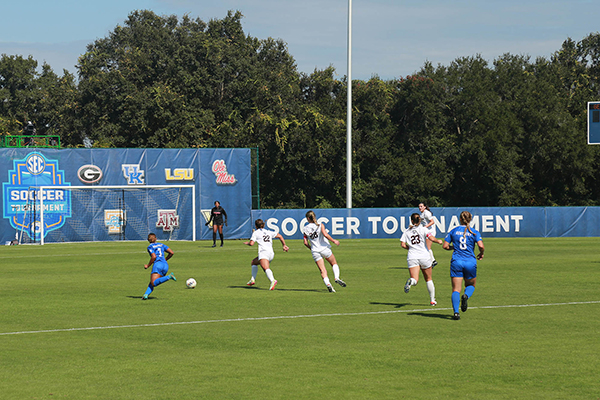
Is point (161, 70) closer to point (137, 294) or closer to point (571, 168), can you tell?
point (571, 168)

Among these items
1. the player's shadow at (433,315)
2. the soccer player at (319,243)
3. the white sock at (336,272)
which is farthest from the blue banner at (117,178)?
the player's shadow at (433,315)

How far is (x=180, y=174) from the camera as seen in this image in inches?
1678

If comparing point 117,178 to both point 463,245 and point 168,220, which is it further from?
point 463,245

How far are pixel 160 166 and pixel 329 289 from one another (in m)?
27.8

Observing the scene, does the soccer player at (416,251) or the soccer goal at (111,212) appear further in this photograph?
the soccer goal at (111,212)

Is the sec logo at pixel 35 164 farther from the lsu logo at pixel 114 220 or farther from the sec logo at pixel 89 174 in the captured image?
the lsu logo at pixel 114 220

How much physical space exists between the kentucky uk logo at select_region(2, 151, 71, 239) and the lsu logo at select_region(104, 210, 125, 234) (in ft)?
A: 7.09

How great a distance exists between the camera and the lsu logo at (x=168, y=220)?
41.8 m

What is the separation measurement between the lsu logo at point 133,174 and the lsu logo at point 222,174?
4.43 meters

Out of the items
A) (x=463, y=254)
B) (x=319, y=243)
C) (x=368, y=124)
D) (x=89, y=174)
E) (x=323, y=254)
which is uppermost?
(x=368, y=124)

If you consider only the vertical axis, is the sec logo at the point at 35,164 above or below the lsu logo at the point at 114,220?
above

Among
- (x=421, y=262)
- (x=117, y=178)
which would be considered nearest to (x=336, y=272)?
(x=421, y=262)

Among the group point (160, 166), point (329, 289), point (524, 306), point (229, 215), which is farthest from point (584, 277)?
point (160, 166)

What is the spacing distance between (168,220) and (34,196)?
25.4ft
